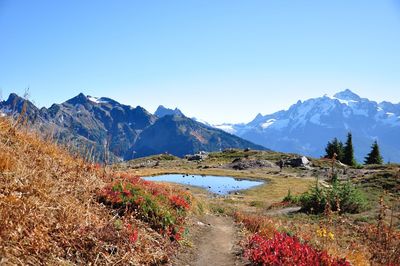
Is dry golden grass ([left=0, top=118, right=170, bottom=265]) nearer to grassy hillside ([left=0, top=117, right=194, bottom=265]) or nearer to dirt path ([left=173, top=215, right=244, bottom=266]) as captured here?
grassy hillside ([left=0, top=117, right=194, bottom=265])

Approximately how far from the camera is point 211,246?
13289 millimetres

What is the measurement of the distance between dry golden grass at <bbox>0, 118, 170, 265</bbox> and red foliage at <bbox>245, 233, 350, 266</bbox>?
269 cm

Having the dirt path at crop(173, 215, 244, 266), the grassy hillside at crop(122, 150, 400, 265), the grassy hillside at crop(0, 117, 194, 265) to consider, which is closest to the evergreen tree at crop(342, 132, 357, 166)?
the grassy hillside at crop(122, 150, 400, 265)

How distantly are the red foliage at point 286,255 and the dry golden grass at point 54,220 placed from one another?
2.69 m

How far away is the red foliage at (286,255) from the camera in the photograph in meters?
9.84

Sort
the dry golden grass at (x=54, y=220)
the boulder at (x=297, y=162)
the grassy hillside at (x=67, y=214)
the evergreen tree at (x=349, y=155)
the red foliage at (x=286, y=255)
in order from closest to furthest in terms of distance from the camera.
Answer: the dry golden grass at (x=54, y=220)
the grassy hillside at (x=67, y=214)
the red foliage at (x=286, y=255)
the boulder at (x=297, y=162)
the evergreen tree at (x=349, y=155)

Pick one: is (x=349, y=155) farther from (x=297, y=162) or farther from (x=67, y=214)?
(x=67, y=214)

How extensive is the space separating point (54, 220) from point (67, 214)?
438 mm

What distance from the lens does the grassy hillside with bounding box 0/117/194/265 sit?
731cm

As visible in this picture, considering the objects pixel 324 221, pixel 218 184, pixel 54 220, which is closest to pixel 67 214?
pixel 54 220

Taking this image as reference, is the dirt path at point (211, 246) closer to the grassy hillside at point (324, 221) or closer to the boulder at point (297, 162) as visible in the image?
the grassy hillside at point (324, 221)

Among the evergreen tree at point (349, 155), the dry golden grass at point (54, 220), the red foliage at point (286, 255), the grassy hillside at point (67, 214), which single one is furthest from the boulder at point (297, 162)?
the dry golden grass at point (54, 220)

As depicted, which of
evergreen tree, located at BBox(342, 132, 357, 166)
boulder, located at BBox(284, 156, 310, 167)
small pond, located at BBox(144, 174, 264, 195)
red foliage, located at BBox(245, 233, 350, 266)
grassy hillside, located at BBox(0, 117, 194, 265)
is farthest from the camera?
evergreen tree, located at BBox(342, 132, 357, 166)

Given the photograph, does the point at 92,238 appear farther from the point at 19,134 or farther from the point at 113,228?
the point at 19,134
